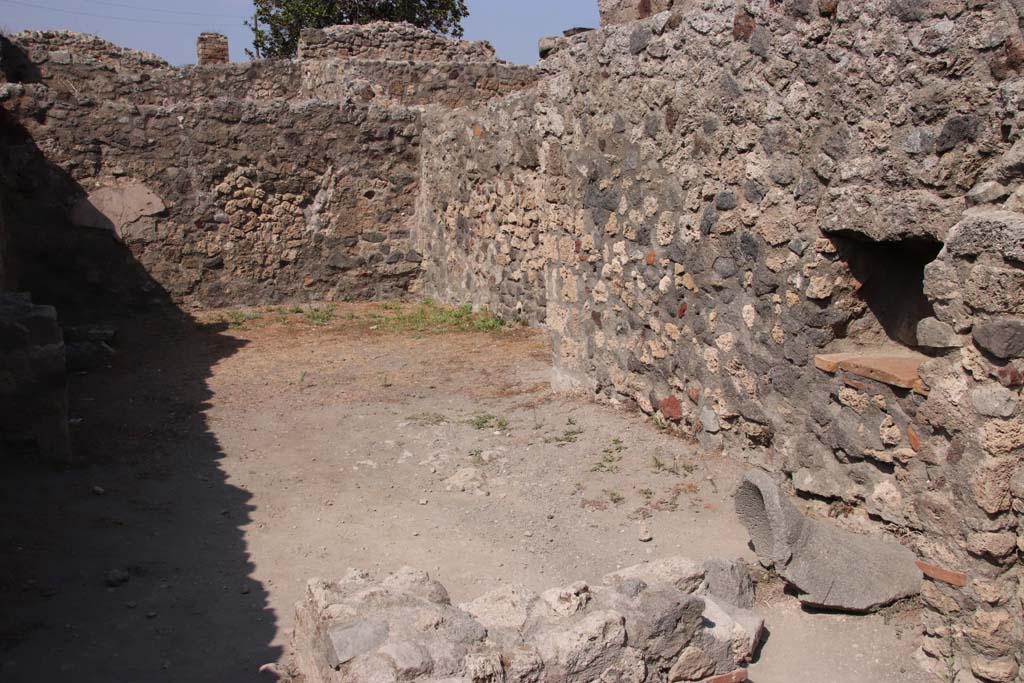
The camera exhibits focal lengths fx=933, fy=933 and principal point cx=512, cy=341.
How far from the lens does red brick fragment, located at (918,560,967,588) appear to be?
3639 mm

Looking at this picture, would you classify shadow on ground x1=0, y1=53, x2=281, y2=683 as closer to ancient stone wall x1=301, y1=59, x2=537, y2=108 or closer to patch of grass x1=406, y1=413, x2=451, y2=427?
patch of grass x1=406, y1=413, x2=451, y2=427

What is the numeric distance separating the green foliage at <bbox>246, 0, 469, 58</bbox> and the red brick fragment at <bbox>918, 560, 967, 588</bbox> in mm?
23674

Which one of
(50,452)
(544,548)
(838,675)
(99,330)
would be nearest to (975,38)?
(838,675)

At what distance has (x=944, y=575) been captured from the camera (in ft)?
12.2

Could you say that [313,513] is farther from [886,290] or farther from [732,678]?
[886,290]

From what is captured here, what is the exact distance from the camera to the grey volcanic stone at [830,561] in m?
3.90

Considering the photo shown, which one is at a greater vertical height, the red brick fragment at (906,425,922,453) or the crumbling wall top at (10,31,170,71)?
the crumbling wall top at (10,31,170,71)

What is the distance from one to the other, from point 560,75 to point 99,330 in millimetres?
5366

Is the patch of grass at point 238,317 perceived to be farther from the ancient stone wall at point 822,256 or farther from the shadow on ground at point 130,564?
the ancient stone wall at point 822,256

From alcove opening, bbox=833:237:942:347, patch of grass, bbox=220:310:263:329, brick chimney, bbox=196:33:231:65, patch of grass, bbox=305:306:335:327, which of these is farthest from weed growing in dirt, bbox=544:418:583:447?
brick chimney, bbox=196:33:231:65

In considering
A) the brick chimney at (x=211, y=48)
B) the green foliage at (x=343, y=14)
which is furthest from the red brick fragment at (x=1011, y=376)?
the green foliage at (x=343, y=14)

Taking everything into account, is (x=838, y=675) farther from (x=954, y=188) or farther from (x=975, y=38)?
(x=975, y=38)

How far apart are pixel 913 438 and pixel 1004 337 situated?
2.51 ft

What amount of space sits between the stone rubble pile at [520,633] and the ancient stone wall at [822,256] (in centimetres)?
102
